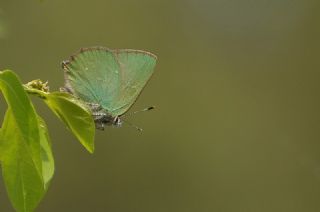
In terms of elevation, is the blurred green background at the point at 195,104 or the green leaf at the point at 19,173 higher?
the green leaf at the point at 19,173

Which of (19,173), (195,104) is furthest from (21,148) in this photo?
(195,104)

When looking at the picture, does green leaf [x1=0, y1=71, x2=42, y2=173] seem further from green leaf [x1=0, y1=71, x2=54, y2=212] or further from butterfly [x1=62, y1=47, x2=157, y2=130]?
butterfly [x1=62, y1=47, x2=157, y2=130]

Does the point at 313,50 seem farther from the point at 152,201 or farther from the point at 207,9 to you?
the point at 152,201

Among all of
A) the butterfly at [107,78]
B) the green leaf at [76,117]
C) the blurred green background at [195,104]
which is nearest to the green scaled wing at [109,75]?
the butterfly at [107,78]

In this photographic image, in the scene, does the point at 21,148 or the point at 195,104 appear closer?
the point at 21,148

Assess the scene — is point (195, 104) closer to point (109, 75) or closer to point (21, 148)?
point (109, 75)

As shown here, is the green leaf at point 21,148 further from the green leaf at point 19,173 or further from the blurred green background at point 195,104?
the blurred green background at point 195,104

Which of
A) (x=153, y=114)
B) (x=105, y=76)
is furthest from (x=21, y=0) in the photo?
(x=105, y=76)
